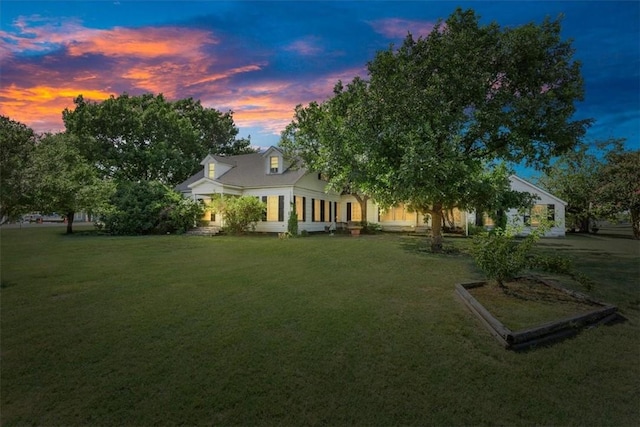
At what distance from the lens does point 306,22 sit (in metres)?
8.70

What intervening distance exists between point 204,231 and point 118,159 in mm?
17267

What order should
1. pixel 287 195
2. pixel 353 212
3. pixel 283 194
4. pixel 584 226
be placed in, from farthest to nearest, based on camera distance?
pixel 584 226
pixel 353 212
pixel 283 194
pixel 287 195

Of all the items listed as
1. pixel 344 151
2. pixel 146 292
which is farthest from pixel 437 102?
pixel 146 292

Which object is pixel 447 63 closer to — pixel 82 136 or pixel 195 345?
pixel 195 345

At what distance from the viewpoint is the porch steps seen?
66.6 feet

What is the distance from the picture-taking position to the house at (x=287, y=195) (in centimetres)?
2161

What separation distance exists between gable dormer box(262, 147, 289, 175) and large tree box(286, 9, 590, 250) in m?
10.3

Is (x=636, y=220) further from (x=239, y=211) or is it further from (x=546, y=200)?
(x=239, y=211)

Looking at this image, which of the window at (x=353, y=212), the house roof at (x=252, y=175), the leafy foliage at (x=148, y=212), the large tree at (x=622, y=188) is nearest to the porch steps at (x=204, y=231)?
the leafy foliage at (x=148, y=212)

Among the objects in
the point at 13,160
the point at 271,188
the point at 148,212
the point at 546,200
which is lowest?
the point at 148,212

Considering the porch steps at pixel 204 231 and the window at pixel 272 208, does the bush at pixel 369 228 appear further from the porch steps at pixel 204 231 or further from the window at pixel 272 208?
the porch steps at pixel 204 231

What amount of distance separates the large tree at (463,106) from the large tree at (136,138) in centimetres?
2558

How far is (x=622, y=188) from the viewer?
2292 cm

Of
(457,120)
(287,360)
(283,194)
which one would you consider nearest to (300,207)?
(283,194)
